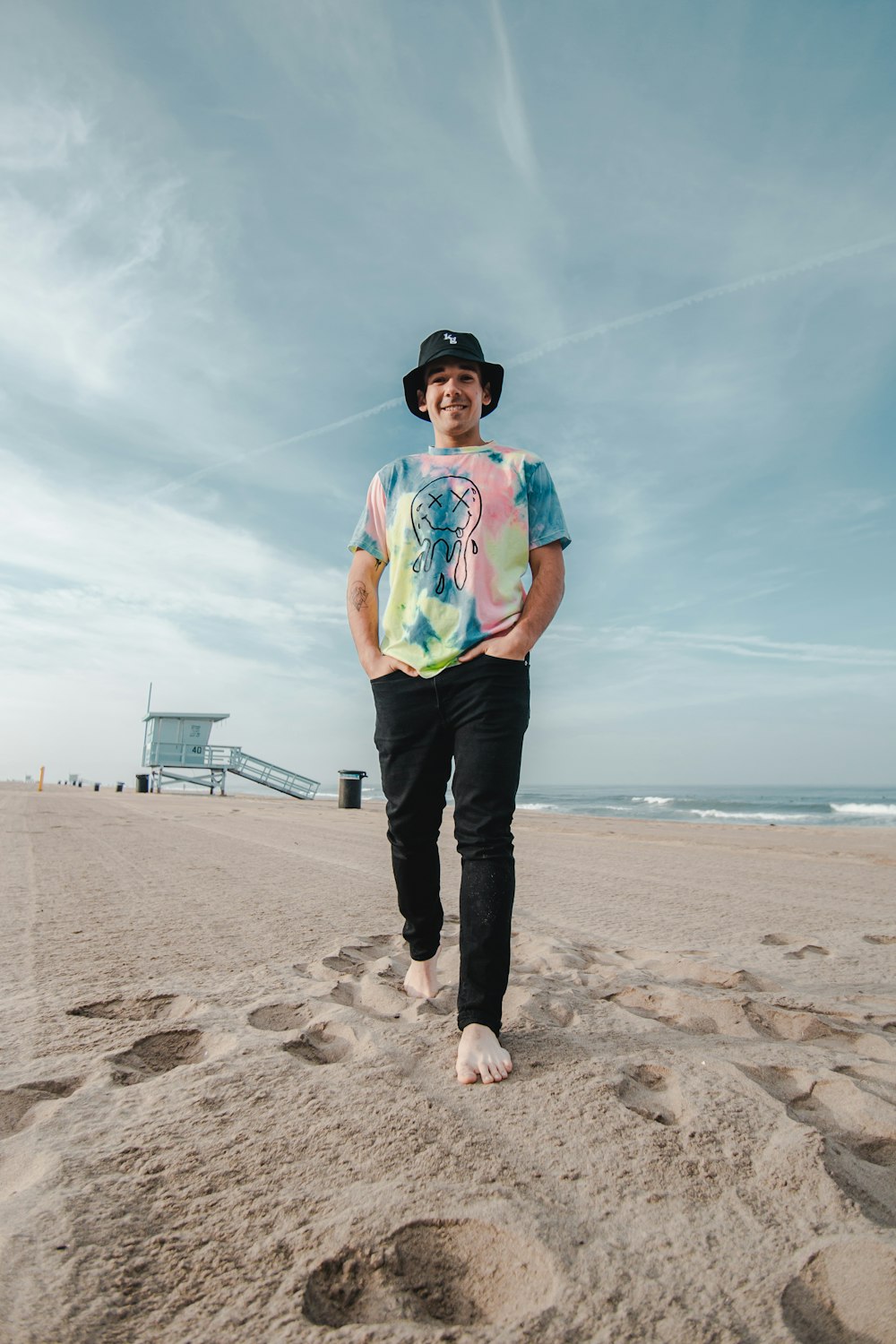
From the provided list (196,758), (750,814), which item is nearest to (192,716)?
(196,758)

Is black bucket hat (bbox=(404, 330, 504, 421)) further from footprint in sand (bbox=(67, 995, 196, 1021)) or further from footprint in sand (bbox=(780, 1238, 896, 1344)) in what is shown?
footprint in sand (bbox=(780, 1238, 896, 1344))

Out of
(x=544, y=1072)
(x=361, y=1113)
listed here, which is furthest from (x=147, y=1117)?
(x=544, y=1072)

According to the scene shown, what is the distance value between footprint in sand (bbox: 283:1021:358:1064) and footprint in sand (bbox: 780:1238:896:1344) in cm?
100

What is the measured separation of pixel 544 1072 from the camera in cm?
162

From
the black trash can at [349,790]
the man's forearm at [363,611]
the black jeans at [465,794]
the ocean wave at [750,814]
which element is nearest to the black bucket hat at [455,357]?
the man's forearm at [363,611]

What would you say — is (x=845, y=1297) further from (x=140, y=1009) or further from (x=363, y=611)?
(x=363, y=611)

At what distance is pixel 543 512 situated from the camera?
2186 mm

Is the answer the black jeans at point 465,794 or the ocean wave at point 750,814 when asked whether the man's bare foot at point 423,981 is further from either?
the ocean wave at point 750,814

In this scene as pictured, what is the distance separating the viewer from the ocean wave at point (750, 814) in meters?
23.7

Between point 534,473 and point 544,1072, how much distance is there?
1596 mm

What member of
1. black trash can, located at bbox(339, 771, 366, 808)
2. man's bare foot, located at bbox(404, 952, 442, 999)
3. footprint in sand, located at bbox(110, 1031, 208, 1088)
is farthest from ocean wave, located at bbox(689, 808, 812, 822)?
footprint in sand, located at bbox(110, 1031, 208, 1088)

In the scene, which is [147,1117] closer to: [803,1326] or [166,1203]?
[166,1203]

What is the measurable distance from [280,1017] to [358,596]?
124cm

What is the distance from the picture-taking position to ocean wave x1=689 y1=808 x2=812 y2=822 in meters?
23.7
